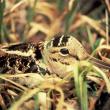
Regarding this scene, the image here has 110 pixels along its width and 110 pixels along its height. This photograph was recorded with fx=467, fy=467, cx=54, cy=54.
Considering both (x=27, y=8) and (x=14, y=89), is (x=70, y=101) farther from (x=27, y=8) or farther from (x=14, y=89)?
(x=27, y=8)

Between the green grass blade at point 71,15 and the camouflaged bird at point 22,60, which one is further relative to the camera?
the green grass blade at point 71,15

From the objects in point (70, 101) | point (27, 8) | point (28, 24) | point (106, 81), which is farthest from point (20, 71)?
point (27, 8)

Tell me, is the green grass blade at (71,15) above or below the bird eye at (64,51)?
above

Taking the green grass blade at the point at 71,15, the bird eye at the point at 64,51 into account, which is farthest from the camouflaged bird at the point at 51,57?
the green grass blade at the point at 71,15

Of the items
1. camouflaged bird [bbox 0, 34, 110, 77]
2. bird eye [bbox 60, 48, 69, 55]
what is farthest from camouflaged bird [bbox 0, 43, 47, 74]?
bird eye [bbox 60, 48, 69, 55]

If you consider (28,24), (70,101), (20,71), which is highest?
(28,24)

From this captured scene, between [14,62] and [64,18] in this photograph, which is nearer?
[14,62]

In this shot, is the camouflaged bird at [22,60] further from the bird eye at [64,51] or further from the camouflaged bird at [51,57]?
the bird eye at [64,51]

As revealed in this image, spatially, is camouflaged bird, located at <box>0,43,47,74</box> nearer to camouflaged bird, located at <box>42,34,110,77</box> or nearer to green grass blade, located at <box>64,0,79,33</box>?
camouflaged bird, located at <box>42,34,110,77</box>
